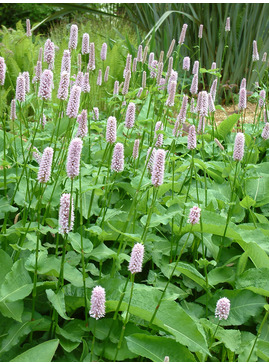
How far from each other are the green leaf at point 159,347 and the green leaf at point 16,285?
36cm

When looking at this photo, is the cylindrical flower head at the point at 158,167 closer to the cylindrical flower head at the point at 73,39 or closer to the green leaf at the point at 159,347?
the green leaf at the point at 159,347

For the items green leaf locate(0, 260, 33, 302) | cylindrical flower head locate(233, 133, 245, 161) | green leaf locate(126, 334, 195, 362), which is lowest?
green leaf locate(126, 334, 195, 362)

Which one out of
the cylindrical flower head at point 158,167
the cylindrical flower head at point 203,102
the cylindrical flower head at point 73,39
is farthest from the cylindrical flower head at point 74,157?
the cylindrical flower head at point 73,39

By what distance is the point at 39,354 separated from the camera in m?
1.24

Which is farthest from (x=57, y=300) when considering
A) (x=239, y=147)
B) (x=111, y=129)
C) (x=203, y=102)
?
(x=203, y=102)

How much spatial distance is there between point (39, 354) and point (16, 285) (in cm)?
24

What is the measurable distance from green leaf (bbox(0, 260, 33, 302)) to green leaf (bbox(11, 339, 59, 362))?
0.52 feet

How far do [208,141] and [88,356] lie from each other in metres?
2.20

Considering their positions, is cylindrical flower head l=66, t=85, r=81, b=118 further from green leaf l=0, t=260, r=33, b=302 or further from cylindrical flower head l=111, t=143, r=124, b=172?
green leaf l=0, t=260, r=33, b=302

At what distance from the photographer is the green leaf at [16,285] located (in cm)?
131

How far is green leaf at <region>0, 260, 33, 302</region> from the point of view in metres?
1.31

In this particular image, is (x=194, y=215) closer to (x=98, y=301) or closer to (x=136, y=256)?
(x=136, y=256)

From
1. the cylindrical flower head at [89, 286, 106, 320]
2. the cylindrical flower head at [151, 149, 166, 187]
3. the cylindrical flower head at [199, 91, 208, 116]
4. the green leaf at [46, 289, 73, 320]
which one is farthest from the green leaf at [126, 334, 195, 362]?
the cylindrical flower head at [199, 91, 208, 116]

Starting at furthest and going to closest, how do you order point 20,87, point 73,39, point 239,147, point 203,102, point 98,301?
point 73,39, point 203,102, point 20,87, point 239,147, point 98,301
